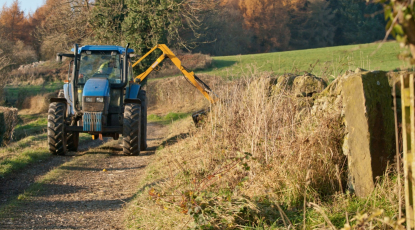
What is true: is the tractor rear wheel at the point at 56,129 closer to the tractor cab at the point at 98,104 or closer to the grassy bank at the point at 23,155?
the tractor cab at the point at 98,104

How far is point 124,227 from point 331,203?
7.77ft

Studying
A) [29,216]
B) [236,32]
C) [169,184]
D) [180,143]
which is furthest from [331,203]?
[236,32]

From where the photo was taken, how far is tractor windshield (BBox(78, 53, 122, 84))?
408 inches

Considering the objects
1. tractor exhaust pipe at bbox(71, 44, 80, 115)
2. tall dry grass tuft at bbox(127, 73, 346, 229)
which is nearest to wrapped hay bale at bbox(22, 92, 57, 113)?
tractor exhaust pipe at bbox(71, 44, 80, 115)

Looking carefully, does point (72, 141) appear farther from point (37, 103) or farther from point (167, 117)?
point (37, 103)

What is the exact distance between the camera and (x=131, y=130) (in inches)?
380

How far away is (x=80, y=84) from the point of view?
33.3 feet

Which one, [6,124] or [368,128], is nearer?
[368,128]

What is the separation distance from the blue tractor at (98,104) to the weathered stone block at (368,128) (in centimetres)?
538

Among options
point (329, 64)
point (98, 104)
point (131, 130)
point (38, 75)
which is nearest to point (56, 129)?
point (98, 104)

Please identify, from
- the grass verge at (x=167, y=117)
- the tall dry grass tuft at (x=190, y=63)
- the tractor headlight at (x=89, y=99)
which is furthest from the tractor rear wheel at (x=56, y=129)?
the tall dry grass tuft at (x=190, y=63)

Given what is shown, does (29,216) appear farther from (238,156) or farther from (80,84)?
(80,84)

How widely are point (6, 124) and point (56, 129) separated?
5663 millimetres

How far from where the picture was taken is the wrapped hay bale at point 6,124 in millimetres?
13078
